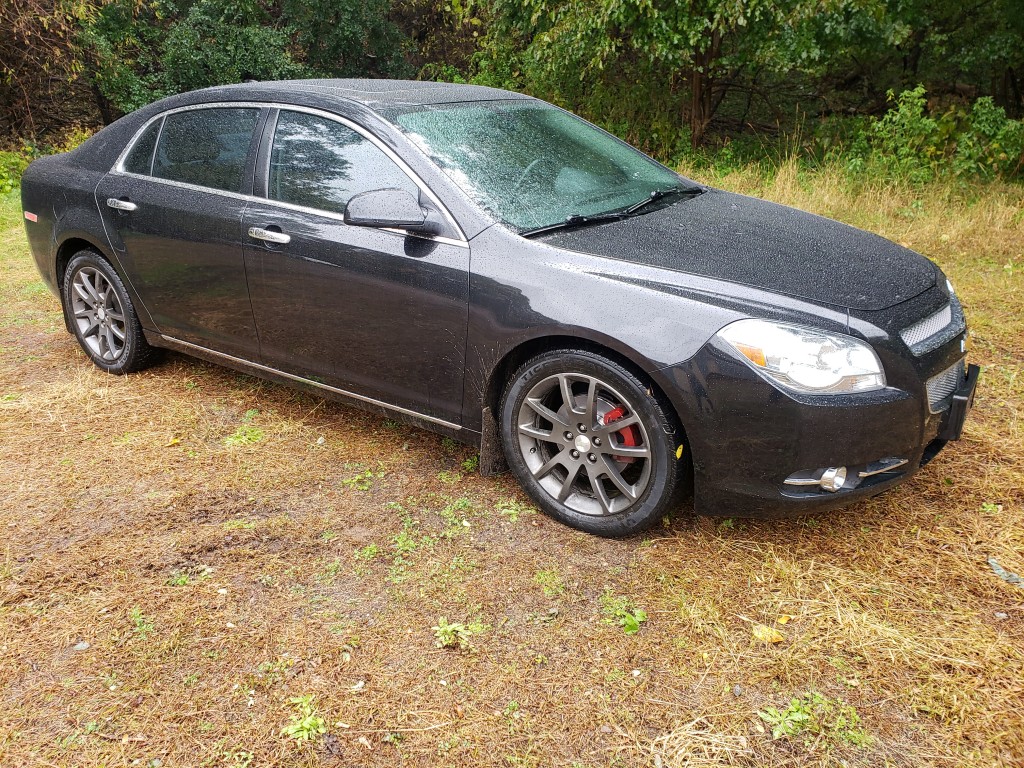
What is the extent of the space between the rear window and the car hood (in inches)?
68.8

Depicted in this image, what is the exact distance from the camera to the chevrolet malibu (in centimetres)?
295

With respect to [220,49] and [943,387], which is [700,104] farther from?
[943,387]

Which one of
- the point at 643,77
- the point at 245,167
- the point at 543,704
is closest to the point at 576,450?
the point at 543,704

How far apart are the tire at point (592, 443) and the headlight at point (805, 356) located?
39cm

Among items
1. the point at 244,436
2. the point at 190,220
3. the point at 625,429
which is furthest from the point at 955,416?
the point at 190,220

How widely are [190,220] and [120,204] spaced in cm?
62

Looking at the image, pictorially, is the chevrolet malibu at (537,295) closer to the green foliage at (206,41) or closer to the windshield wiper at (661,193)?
the windshield wiper at (661,193)

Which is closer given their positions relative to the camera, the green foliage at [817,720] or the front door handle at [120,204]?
the green foliage at [817,720]

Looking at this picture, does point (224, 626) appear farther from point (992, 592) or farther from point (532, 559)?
point (992, 592)

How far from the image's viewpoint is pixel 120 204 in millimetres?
4578

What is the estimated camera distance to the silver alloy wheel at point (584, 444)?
3229mm

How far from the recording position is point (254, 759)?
7.93ft

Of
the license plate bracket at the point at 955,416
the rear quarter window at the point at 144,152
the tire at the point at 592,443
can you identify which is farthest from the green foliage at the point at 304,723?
the rear quarter window at the point at 144,152

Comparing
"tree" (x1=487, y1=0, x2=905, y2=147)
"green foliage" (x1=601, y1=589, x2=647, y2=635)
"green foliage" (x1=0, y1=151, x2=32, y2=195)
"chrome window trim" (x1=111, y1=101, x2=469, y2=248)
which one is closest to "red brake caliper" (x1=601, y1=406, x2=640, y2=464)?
"green foliage" (x1=601, y1=589, x2=647, y2=635)
